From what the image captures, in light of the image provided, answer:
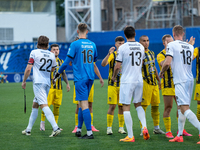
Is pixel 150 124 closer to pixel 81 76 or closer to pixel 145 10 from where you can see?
pixel 81 76

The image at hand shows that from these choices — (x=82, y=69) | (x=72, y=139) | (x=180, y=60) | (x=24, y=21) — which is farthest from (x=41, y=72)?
(x=24, y=21)

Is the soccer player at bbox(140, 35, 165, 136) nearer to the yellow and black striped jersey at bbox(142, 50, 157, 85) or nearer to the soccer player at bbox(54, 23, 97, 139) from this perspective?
the yellow and black striped jersey at bbox(142, 50, 157, 85)

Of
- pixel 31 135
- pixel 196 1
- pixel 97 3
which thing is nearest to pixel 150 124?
pixel 31 135

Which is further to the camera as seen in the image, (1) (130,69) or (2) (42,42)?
(2) (42,42)

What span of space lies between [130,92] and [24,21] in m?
30.3

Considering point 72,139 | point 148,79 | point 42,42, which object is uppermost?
point 42,42

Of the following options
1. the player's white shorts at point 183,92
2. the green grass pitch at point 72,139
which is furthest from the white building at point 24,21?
the player's white shorts at point 183,92

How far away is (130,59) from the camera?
5996 mm

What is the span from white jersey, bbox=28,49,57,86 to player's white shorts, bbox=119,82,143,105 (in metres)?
1.61

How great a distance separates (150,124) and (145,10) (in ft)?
93.1

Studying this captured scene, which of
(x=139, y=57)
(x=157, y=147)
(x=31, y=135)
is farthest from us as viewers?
(x=31, y=135)

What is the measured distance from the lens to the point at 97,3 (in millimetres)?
36281

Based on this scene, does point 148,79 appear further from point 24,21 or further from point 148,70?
point 24,21

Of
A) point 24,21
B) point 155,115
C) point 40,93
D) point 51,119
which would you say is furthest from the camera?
point 24,21
